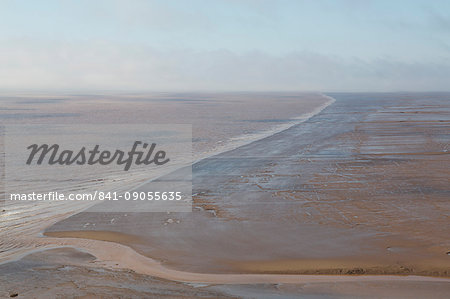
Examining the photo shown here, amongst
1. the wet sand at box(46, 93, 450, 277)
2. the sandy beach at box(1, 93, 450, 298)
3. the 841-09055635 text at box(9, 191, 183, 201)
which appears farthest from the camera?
the 841-09055635 text at box(9, 191, 183, 201)

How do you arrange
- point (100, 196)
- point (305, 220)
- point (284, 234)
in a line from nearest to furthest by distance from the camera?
point (284, 234), point (305, 220), point (100, 196)

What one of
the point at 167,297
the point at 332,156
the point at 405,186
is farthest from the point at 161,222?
the point at 332,156

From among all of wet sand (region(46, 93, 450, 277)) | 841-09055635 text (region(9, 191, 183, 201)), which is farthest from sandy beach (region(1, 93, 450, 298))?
841-09055635 text (region(9, 191, 183, 201))

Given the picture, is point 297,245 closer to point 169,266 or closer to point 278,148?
point 169,266

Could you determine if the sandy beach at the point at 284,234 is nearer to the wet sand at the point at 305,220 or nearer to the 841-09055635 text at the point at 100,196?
the wet sand at the point at 305,220

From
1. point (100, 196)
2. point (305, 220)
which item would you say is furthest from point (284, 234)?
point (100, 196)

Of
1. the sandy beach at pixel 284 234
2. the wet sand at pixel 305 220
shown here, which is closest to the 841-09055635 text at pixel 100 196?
the sandy beach at pixel 284 234

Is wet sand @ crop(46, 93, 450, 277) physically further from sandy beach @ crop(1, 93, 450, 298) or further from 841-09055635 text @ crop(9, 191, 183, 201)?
841-09055635 text @ crop(9, 191, 183, 201)

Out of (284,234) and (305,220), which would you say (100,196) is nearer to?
(284,234)
